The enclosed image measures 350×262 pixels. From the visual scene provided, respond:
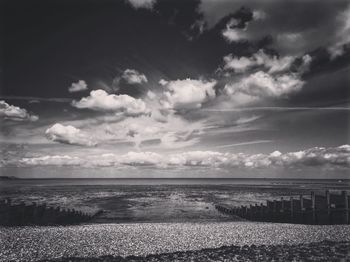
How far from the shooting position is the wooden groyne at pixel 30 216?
19.6 m

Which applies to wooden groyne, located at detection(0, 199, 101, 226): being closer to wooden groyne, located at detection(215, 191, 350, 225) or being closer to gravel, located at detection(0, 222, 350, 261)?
gravel, located at detection(0, 222, 350, 261)

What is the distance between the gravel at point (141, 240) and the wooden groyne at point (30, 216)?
4059 millimetres

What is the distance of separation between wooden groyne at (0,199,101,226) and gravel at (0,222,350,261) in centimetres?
406

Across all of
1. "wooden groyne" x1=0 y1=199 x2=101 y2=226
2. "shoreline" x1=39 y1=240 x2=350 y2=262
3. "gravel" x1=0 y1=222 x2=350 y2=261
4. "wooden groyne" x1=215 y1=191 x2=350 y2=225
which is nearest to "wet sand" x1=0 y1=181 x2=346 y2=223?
"wooden groyne" x1=0 y1=199 x2=101 y2=226

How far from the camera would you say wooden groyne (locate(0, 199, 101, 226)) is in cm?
1958

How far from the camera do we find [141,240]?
45.3ft

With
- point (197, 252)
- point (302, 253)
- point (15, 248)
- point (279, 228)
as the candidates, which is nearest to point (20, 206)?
point (15, 248)

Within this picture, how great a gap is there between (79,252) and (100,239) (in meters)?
2.42

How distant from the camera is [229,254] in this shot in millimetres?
10047

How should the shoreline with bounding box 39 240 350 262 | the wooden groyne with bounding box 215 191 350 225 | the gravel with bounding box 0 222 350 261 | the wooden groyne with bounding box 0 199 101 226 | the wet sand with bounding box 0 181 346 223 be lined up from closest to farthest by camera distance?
the shoreline with bounding box 39 240 350 262, the gravel with bounding box 0 222 350 261, the wooden groyne with bounding box 215 191 350 225, the wooden groyne with bounding box 0 199 101 226, the wet sand with bounding box 0 181 346 223

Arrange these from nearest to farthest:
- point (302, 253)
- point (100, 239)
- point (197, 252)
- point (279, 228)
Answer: point (302, 253) < point (197, 252) < point (100, 239) < point (279, 228)

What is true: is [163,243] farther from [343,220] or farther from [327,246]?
[343,220]

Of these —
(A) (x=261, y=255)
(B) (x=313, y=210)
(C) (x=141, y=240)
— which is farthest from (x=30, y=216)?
(B) (x=313, y=210)

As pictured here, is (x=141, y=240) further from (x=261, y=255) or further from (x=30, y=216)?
(x=30, y=216)
